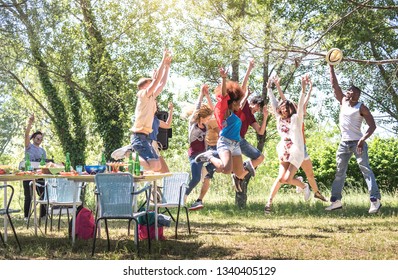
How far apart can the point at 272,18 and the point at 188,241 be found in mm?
6650

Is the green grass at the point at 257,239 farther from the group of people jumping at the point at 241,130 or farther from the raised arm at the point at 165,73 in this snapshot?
the raised arm at the point at 165,73

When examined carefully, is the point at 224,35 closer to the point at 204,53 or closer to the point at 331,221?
the point at 204,53

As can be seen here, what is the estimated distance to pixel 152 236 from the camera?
6.79m

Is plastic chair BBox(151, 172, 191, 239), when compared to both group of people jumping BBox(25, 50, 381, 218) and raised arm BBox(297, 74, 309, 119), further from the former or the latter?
raised arm BBox(297, 74, 309, 119)

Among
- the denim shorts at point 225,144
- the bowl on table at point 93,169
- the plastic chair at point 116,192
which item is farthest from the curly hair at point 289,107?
the plastic chair at point 116,192

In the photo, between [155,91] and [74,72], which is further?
[74,72]

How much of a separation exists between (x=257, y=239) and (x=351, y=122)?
272cm

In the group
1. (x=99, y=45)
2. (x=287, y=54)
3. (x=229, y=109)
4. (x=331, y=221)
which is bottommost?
(x=331, y=221)

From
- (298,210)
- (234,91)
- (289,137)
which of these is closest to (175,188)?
(234,91)

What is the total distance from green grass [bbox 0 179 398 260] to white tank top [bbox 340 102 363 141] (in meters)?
1.18

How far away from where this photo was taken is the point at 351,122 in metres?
8.86

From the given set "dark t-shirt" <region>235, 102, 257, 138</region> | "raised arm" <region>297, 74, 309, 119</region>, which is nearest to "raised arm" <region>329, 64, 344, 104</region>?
"raised arm" <region>297, 74, 309, 119</region>

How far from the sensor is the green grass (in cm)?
604

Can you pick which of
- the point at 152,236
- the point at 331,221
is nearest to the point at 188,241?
the point at 152,236
